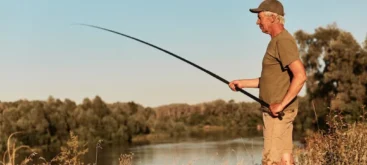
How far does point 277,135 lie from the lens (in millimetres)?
3725

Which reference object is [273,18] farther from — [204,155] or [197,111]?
[197,111]

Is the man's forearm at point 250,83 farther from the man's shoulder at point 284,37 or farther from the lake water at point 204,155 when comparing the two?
the lake water at point 204,155

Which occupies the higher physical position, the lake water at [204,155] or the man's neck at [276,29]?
the man's neck at [276,29]

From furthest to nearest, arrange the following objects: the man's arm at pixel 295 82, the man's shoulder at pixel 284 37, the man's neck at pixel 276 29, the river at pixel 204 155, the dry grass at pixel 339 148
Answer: the river at pixel 204 155 < the dry grass at pixel 339 148 < the man's neck at pixel 276 29 < the man's shoulder at pixel 284 37 < the man's arm at pixel 295 82

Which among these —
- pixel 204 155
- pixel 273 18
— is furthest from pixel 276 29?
pixel 204 155

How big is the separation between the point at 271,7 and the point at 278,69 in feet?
1.48

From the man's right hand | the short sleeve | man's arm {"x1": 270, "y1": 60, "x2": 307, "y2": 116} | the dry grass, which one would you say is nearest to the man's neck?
the short sleeve

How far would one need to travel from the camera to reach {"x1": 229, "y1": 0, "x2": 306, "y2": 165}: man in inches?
143

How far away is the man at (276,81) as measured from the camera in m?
3.63

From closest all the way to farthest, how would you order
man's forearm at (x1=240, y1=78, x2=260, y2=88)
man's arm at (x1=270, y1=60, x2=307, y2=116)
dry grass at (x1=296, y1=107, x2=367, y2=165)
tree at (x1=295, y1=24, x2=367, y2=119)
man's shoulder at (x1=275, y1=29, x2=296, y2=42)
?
man's arm at (x1=270, y1=60, x2=307, y2=116)
man's shoulder at (x1=275, y1=29, x2=296, y2=42)
man's forearm at (x1=240, y1=78, x2=260, y2=88)
dry grass at (x1=296, y1=107, x2=367, y2=165)
tree at (x1=295, y1=24, x2=367, y2=119)

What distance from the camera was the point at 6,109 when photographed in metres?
60.5

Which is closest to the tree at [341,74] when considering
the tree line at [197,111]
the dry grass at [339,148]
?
the tree line at [197,111]

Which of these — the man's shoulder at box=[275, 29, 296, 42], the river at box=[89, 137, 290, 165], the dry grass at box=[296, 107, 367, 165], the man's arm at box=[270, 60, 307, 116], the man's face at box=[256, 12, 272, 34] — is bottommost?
the river at box=[89, 137, 290, 165]

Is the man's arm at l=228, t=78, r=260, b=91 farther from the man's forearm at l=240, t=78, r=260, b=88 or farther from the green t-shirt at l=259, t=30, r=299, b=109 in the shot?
the green t-shirt at l=259, t=30, r=299, b=109
